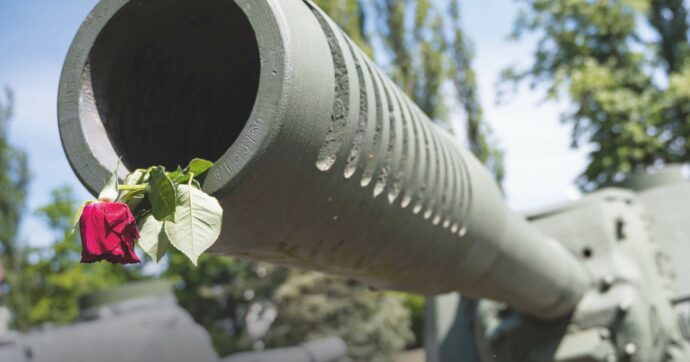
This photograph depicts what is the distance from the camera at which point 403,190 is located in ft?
7.26

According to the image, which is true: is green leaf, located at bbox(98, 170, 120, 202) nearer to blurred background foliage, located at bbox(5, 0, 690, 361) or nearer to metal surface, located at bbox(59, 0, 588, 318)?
metal surface, located at bbox(59, 0, 588, 318)

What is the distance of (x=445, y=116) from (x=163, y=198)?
71.3 feet

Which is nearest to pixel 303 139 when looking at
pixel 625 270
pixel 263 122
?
pixel 263 122

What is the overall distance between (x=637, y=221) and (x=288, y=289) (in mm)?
14551

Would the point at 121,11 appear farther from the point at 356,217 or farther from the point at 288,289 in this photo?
the point at 288,289

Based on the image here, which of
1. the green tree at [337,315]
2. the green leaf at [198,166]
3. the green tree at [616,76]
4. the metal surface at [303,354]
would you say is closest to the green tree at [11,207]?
the green tree at [337,315]

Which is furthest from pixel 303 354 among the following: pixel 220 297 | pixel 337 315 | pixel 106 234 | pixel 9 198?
pixel 9 198

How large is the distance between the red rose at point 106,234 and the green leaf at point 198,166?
164 mm

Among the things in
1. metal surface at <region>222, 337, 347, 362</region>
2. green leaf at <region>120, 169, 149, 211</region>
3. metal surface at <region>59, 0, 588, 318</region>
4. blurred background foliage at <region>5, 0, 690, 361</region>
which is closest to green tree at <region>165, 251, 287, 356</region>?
blurred background foliage at <region>5, 0, 690, 361</region>

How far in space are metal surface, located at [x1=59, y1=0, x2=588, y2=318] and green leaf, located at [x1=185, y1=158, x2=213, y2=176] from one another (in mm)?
20

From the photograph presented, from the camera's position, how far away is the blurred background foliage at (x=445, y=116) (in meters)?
18.4

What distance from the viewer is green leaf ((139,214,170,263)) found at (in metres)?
1.63

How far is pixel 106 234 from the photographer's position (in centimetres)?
155

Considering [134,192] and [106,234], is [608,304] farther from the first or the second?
[106,234]
